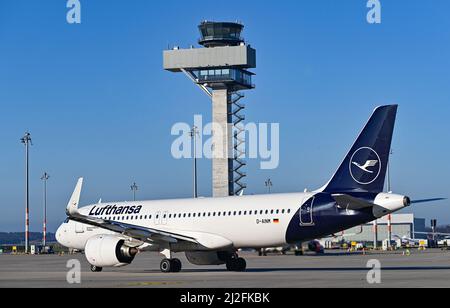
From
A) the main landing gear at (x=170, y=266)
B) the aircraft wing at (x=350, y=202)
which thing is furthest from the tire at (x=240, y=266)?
the aircraft wing at (x=350, y=202)

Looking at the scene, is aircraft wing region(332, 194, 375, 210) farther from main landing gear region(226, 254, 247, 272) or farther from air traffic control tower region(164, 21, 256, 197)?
air traffic control tower region(164, 21, 256, 197)

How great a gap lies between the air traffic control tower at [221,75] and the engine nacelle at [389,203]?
277ft

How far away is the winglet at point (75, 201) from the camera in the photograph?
4000cm

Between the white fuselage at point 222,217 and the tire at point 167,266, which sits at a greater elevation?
the white fuselage at point 222,217

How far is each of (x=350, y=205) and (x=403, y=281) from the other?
7.81m

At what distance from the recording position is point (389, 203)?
36719 mm

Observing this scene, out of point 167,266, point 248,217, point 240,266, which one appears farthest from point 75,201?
point 240,266

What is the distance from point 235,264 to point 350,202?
8579 millimetres

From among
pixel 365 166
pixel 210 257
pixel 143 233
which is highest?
pixel 365 166

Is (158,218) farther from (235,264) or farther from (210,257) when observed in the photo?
(235,264)

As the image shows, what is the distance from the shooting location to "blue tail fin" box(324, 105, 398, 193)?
37.9 m

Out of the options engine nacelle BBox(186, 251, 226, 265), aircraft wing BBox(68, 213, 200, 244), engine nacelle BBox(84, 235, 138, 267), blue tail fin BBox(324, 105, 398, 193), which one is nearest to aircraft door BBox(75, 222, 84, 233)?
engine nacelle BBox(84, 235, 138, 267)

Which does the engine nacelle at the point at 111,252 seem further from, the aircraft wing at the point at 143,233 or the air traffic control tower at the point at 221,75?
the air traffic control tower at the point at 221,75

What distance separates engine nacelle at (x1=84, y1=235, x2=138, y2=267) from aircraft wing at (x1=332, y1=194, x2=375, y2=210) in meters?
10.9
